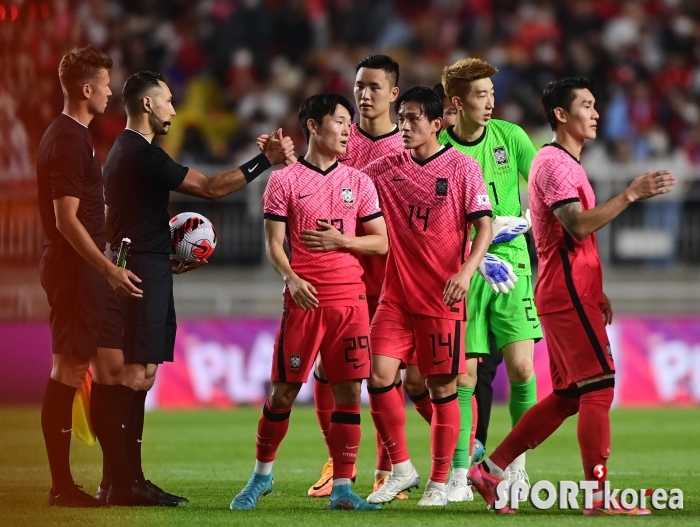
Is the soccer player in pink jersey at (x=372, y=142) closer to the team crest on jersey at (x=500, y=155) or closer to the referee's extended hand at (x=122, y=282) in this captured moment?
the team crest on jersey at (x=500, y=155)

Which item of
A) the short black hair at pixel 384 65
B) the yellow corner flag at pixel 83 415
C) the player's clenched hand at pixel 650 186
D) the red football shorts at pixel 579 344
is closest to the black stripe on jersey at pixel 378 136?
the short black hair at pixel 384 65

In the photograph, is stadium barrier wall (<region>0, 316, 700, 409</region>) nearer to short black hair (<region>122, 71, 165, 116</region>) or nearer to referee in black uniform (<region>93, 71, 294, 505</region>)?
referee in black uniform (<region>93, 71, 294, 505</region>)

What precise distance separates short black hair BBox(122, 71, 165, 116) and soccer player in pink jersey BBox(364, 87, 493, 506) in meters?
A: 1.43

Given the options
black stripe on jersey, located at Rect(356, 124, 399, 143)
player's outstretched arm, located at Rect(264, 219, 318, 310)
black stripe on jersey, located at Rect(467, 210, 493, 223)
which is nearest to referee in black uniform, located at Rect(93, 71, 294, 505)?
player's outstretched arm, located at Rect(264, 219, 318, 310)

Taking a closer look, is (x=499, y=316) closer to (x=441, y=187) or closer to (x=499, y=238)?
(x=499, y=238)

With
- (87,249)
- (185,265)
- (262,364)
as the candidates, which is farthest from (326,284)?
(262,364)

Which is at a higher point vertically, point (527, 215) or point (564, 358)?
point (527, 215)

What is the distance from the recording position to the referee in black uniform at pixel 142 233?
7.14 m

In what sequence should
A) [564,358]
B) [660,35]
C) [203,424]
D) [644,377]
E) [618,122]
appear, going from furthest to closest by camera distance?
[660,35] → [618,122] → [644,377] → [203,424] → [564,358]

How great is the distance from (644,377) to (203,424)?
5300 millimetres

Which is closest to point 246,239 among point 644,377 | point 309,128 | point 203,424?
point 203,424

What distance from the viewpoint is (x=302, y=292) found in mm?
6750

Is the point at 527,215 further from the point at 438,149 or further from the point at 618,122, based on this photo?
the point at 618,122

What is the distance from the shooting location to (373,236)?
7008mm
